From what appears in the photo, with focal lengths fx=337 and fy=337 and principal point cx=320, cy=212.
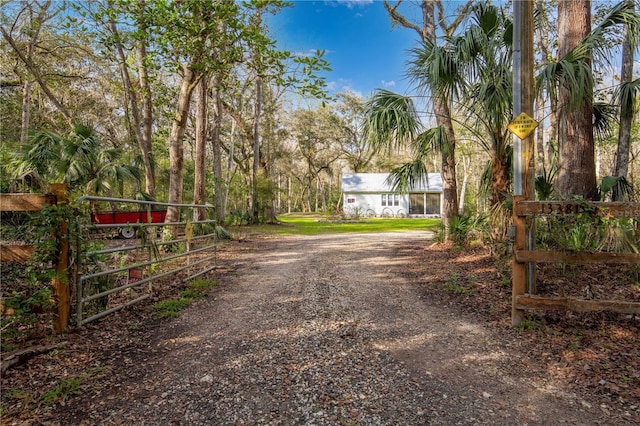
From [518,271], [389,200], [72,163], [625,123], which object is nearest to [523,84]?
[518,271]

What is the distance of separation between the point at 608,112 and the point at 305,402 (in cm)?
725

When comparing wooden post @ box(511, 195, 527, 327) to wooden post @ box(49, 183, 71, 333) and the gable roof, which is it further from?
the gable roof

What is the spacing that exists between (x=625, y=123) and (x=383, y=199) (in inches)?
945

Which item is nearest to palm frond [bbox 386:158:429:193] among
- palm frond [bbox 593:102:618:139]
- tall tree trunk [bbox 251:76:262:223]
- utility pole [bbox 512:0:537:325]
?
palm frond [bbox 593:102:618:139]

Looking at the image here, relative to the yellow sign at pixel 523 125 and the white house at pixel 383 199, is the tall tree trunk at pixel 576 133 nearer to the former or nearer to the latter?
the yellow sign at pixel 523 125

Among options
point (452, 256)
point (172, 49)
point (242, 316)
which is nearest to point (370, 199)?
point (452, 256)

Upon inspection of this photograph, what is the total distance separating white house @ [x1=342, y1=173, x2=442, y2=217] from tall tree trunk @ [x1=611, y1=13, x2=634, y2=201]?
21333 mm

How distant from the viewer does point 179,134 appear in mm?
8547

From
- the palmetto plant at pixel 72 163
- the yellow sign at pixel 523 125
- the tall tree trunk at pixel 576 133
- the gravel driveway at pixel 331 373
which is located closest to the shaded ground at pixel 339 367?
the gravel driveway at pixel 331 373

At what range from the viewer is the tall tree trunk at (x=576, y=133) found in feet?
19.0

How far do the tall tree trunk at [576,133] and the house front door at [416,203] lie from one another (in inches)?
919

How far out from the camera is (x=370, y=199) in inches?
1195

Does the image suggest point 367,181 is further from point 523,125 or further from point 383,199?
point 523,125

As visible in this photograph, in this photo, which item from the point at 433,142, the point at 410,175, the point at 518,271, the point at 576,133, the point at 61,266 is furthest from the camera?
the point at 410,175
